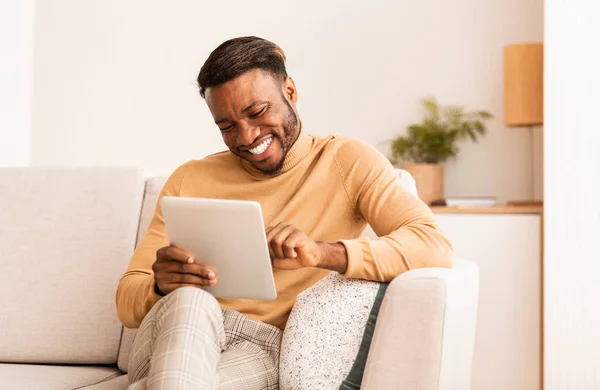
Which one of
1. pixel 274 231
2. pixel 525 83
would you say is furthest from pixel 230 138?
pixel 525 83

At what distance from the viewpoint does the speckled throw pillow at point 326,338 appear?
56.1 inches

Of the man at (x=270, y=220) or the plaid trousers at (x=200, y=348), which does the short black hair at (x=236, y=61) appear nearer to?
the man at (x=270, y=220)

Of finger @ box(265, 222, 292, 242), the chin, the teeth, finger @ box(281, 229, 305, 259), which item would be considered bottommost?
finger @ box(281, 229, 305, 259)

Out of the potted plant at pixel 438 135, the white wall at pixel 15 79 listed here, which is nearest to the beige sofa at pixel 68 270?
the potted plant at pixel 438 135

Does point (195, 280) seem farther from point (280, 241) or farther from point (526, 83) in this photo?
point (526, 83)

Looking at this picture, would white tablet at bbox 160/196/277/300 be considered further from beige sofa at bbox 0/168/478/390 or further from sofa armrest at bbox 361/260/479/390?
beige sofa at bbox 0/168/478/390

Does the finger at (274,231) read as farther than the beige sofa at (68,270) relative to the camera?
No


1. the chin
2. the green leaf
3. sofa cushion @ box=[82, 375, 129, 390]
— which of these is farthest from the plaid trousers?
the green leaf

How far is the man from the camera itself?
1476mm

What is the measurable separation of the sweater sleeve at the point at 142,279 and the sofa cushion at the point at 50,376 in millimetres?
209

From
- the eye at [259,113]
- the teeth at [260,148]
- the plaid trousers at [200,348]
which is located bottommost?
the plaid trousers at [200,348]

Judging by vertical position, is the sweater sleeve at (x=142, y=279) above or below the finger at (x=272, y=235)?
below

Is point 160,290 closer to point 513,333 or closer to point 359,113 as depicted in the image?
point 513,333

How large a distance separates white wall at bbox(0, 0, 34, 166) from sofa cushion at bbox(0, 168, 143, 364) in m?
1.51
